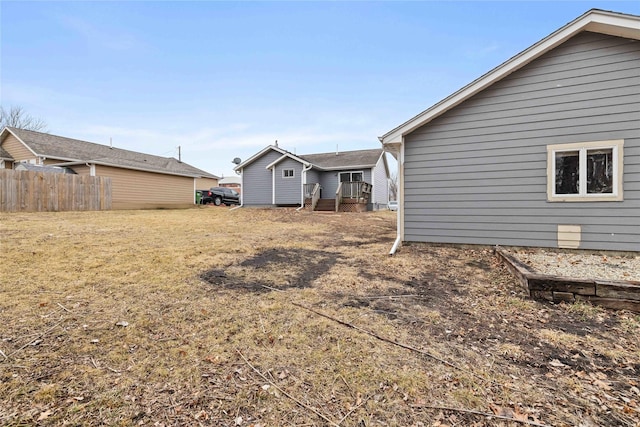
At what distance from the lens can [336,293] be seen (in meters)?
3.84

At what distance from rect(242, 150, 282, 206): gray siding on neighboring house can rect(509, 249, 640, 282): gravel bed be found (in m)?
16.4

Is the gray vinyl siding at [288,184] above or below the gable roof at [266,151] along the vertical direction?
below

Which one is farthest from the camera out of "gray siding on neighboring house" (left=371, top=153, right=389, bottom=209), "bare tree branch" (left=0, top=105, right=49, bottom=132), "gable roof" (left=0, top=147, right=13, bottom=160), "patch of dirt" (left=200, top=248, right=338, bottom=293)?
"bare tree branch" (left=0, top=105, right=49, bottom=132)

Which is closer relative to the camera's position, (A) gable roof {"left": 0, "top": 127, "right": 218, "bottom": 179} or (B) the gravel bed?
(B) the gravel bed

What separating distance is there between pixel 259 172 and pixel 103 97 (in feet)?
37.4

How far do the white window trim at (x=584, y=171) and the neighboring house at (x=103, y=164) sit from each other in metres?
20.5

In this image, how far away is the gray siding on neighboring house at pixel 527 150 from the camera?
17.7ft

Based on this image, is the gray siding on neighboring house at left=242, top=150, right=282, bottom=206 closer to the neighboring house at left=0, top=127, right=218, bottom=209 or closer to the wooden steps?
the wooden steps

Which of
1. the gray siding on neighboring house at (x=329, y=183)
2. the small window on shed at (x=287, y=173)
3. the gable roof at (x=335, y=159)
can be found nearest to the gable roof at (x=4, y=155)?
the gable roof at (x=335, y=159)

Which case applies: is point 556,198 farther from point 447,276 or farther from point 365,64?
point 365,64

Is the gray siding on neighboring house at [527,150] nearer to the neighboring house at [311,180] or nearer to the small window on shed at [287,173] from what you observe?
the neighboring house at [311,180]

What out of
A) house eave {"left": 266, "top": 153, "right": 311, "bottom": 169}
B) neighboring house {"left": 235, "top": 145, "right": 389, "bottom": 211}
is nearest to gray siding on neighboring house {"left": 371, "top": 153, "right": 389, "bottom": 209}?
neighboring house {"left": 235, "top": 145, "right": 389, "bottom": 211}

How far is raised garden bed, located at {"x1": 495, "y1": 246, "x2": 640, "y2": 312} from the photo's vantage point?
3240 millimetres

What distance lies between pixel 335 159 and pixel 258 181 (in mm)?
6208
